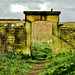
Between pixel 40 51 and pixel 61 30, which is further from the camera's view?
pixel 40 51

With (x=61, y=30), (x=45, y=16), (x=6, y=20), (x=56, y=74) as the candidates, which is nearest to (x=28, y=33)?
(x=45, y=16)

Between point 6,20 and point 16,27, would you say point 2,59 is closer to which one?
point 16,27

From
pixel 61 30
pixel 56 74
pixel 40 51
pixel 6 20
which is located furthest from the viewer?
pixel 6 20

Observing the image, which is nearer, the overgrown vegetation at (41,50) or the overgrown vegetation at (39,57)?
the overgrown vegetation at (39,57)

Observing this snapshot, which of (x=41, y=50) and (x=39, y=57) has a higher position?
(x=41, y=50)

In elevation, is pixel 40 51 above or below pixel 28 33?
below

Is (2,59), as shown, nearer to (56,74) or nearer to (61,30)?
(56,74)

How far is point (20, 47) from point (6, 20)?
35.4ft

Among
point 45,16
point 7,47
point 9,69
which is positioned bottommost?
point 9,69

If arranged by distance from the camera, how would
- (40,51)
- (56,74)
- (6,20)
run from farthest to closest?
(6,20), (40,51), (56,74)

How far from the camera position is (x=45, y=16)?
24.0 ft

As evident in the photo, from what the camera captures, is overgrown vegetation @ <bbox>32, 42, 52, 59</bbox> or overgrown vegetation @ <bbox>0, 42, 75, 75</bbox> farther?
overgrown vegetation @ <bbox>32, 42, 52, 59</bbox>

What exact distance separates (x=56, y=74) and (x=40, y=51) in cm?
398

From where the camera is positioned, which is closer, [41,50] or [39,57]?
[39,57]
